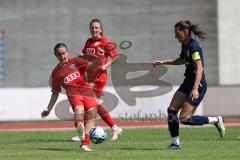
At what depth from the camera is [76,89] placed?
1250cm

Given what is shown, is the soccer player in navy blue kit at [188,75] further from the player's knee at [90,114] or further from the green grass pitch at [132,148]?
the player's knee at [90,114]

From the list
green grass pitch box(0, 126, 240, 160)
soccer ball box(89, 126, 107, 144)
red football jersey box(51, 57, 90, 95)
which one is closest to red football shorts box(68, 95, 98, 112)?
red football jersey box(51, 57, 90, 95)

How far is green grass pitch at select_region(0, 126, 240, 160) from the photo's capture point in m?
10.7

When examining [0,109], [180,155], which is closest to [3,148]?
[180,155]

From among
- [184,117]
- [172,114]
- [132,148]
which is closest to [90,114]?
[132,148]

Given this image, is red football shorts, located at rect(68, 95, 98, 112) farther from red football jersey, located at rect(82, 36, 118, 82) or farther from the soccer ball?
red football jersey, located at rect(82, 36, 118, 82)

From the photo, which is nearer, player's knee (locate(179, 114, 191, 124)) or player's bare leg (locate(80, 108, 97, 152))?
player's bare leg (locate(80, 108, 97, 152))

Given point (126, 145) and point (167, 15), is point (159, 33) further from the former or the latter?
point (126, 145)

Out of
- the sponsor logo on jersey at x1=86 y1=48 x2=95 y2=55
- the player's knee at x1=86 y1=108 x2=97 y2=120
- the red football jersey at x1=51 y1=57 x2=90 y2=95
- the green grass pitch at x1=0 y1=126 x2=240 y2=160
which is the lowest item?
the green grass pitch at x1=0 y1=126 x2=240 y2=160

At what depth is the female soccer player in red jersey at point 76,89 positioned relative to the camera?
12.1 m

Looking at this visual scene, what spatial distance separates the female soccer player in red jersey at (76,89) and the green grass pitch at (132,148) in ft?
1.35

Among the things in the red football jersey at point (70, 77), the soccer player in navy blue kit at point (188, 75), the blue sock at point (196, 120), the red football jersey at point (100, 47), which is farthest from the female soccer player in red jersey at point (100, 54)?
the soccer player in navy blue kit at point (188, 75)

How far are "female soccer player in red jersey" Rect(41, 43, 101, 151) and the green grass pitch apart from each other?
0.41 meters

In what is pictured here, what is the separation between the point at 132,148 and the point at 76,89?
132 centimetres
